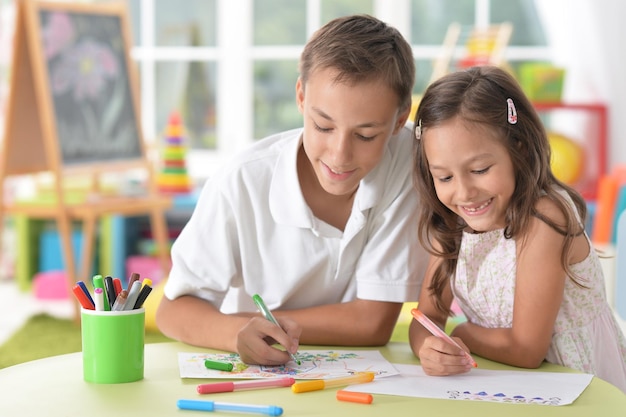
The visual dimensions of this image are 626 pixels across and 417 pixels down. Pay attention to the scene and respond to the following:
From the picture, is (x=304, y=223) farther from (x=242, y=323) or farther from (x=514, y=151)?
(x=514, y=151)

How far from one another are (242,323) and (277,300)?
19 cm

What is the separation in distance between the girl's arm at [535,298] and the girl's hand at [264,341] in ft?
1.04

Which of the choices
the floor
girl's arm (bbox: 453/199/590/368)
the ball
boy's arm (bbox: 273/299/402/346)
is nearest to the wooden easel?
the floor

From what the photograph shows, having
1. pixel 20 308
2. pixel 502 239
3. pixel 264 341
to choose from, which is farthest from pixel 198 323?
pixel 20 308

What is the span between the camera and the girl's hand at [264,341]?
1.35 meters

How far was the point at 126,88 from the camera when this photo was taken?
4258mm

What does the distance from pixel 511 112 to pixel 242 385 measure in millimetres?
597

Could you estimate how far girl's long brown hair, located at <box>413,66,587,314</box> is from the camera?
147 centimetres

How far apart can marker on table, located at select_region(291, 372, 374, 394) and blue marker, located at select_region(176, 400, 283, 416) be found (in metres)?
0.09

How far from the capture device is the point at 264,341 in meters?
1.37

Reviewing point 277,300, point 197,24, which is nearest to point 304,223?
point 277,300

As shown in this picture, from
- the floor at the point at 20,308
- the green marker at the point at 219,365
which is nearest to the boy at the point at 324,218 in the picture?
the green marker at the point at 219,365

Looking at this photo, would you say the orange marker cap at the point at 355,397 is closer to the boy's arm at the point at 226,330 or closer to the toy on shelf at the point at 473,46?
the boy's arm at the point at 226,330

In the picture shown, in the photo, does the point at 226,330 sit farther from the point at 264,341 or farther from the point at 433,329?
the point at 433,329
